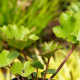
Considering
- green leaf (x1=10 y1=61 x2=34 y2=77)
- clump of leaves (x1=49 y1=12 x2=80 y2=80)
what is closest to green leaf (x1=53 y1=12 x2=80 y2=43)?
clump of leaves (x1=49 y1=12 x2=80 y2=80)

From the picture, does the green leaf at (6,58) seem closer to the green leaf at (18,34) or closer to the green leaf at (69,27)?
the green leaf at (18,34)

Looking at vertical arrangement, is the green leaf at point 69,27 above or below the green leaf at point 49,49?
above

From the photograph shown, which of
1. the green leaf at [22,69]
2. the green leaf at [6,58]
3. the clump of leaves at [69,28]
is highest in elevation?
the clump of leaves at [69,28]

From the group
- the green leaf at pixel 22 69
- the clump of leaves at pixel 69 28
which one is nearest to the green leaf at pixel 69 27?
the clump of leaves at pixel 69 28

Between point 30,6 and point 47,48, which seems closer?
point 47,48

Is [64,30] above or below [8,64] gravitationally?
above

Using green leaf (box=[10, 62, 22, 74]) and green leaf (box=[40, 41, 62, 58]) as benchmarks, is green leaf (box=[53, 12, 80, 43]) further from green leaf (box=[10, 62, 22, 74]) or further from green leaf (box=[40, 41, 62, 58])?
green leaf (box=[10, 62, 22, 74])

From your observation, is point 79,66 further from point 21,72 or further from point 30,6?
point 30,6

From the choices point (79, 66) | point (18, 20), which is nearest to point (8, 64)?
point (79, 66)
